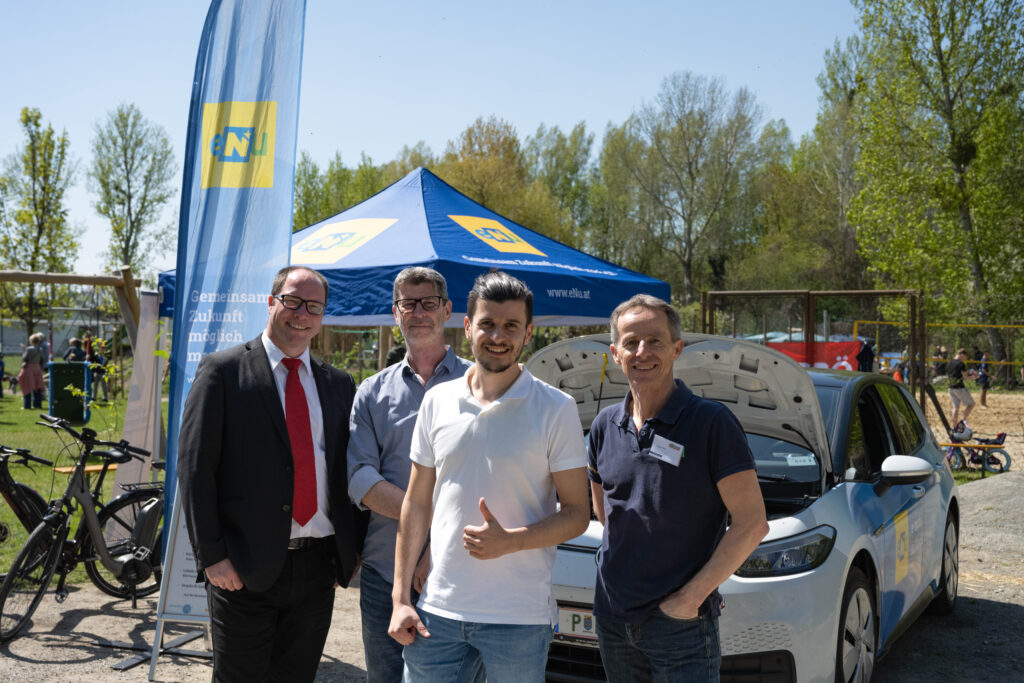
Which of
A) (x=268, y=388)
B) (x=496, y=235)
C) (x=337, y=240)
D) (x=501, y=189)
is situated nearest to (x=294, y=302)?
(x=268, y=388)

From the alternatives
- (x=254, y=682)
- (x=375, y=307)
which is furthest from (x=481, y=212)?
(x=254, y=682)

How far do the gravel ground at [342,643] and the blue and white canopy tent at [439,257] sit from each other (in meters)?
2.18

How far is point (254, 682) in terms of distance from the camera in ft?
9.05

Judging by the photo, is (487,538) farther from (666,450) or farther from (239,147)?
(239,147)

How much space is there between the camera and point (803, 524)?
348 cm

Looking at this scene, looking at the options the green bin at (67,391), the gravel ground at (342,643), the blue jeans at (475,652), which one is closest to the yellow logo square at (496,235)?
the gravel ground at (342,643)

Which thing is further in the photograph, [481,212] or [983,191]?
[983,191]

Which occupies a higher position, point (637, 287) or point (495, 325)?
point (637, 287)

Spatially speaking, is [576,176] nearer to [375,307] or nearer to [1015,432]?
[1015,432]

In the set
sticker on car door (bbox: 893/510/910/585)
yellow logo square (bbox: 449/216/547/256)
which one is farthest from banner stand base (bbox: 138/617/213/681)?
sticker on car door (bbox: 893/510/910/585)

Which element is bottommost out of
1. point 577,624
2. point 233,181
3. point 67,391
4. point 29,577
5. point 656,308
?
point 29,577

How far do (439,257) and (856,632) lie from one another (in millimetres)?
3565

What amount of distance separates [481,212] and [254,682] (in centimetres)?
544

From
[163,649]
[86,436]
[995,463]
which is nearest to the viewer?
[163,649]
